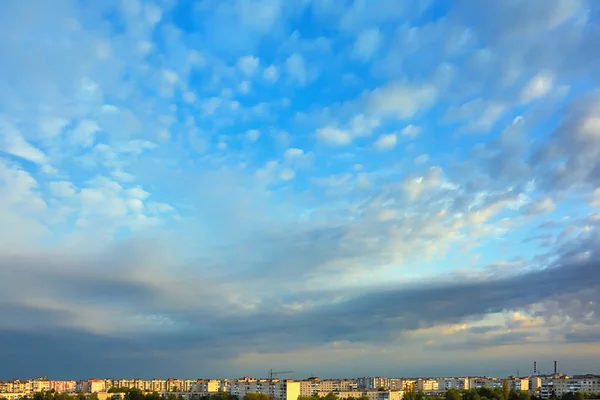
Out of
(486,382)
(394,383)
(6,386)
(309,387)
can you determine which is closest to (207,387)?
(309,387)

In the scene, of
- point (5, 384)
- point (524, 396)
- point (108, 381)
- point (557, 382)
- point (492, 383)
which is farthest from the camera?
point (108, 381)

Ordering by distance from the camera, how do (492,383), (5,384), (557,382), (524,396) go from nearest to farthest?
(524,396)
(557,382)
(492,383)
(5,384)

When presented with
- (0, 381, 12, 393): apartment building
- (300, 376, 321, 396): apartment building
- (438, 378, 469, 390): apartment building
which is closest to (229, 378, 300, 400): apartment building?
(300, 376, 321, 396): apartment building

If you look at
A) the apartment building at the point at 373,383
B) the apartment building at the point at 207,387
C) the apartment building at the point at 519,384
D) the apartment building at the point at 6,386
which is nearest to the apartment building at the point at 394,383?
the apartment building at the point at 373,383

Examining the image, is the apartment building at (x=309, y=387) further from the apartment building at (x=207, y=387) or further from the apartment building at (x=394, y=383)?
the apartment building at (x=394, y=383)

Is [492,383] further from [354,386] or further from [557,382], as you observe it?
[354,386]

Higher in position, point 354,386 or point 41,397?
point 41,397

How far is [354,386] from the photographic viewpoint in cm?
13225

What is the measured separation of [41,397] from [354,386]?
2916 inches

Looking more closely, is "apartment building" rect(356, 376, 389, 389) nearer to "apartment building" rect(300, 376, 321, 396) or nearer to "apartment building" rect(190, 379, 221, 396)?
"apartment building" rect(300, 376, 321, 396)

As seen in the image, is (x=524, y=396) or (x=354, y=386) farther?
(x=354, y=386)

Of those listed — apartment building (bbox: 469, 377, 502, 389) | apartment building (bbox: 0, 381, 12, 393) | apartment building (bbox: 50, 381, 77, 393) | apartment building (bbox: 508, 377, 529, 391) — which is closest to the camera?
apartment building (bbox: 508, 377, 529, 391)

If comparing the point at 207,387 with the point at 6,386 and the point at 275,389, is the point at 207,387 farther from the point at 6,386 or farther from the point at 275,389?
the point at 6,386

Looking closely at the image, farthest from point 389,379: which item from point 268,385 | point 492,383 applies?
point 268,385
